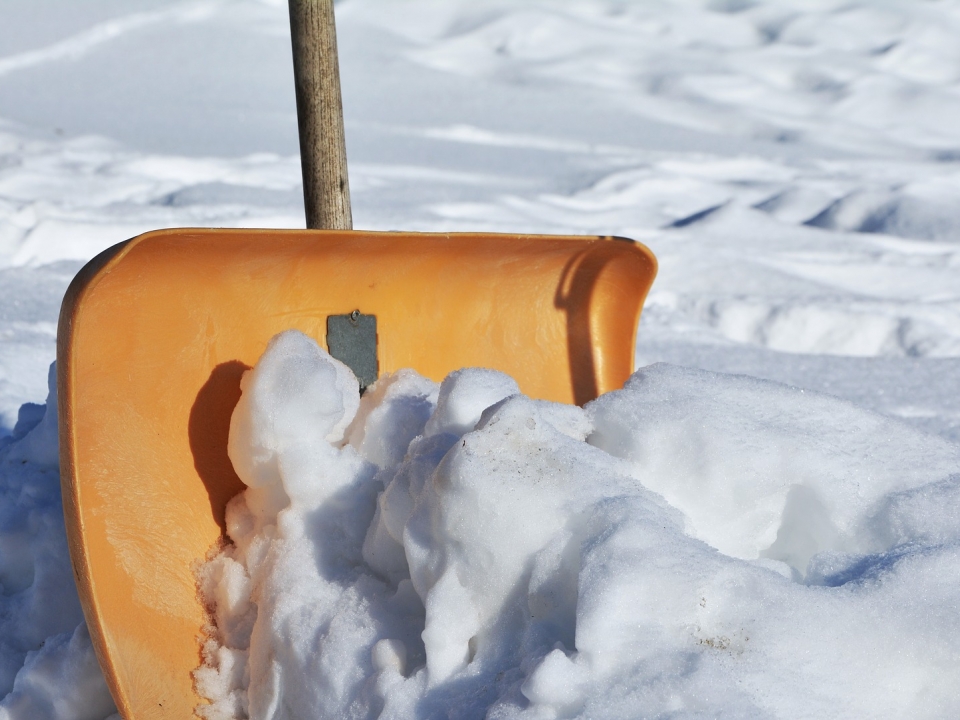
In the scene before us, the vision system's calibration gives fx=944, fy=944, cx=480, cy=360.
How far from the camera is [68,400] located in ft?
4.43

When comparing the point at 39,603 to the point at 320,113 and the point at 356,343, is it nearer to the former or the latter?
the point at 356,343

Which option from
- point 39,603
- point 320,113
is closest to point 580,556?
point 39,603

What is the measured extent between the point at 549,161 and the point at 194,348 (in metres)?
5.21

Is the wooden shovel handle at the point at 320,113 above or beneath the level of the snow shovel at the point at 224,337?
above

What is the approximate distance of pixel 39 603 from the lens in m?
1.51

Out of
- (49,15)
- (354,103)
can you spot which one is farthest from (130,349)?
(49,15)

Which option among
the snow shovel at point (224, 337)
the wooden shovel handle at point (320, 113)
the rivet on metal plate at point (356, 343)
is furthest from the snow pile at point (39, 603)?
the wooden shovel handle at point (320, 113)

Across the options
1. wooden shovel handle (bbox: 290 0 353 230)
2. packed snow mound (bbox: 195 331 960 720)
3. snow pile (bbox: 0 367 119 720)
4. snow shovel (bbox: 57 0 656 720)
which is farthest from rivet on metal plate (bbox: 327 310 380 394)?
snow pile (bbox: 0 367 119 720)

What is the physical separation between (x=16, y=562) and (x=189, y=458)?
374mm

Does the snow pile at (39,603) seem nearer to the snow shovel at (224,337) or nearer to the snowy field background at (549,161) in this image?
the snowy field background at (549,161)

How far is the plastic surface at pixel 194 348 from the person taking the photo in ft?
4.43

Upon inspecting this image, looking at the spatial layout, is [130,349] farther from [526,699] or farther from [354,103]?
[354,103]

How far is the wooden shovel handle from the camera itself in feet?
6.50

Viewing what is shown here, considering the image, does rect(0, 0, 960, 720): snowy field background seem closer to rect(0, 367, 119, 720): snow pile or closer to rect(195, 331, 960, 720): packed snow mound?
rect(0, 367, 119, 720): snow pile
